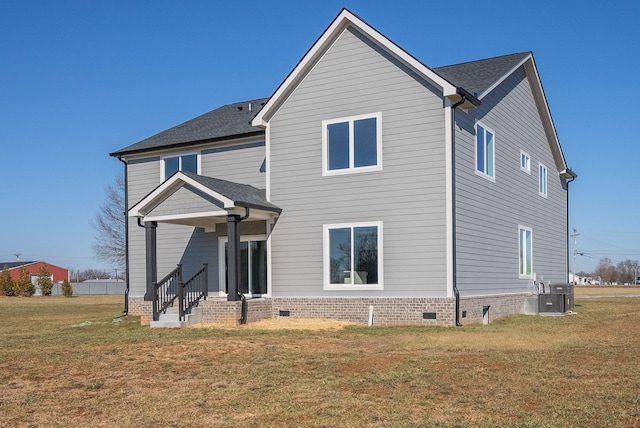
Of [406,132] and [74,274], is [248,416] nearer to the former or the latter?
[406,132]

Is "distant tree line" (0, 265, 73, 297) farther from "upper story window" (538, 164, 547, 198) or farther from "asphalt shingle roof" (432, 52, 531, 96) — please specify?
"asphalt shingle roof" (432, 52, 531, 96)

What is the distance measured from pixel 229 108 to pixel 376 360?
15865 mm

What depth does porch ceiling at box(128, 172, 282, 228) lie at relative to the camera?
1634 centimetres

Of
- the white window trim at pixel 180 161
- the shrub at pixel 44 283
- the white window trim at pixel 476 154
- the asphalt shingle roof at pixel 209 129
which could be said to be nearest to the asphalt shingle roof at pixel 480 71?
the white window trim at pixel 476 154

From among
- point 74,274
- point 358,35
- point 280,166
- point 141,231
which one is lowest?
point 74,274

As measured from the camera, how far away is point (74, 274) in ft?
382

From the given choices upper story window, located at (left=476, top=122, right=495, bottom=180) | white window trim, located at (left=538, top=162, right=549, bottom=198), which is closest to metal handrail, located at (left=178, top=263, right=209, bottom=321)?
upper story window, located at (left=476, top=122, right=495, bottom=180)

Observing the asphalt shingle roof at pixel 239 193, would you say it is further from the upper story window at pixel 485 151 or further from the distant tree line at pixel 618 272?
the distant tree line at pixel 618 272

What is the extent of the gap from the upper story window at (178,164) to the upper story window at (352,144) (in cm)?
543

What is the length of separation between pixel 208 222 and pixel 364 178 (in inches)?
210

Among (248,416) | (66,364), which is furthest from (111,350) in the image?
(248,416)

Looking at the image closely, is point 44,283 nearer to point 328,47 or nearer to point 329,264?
point 329,264

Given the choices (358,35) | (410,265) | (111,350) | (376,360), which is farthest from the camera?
(358,35)

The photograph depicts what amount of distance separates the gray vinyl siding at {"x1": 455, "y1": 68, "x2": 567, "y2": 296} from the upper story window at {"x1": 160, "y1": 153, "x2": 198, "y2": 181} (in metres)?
8.89
